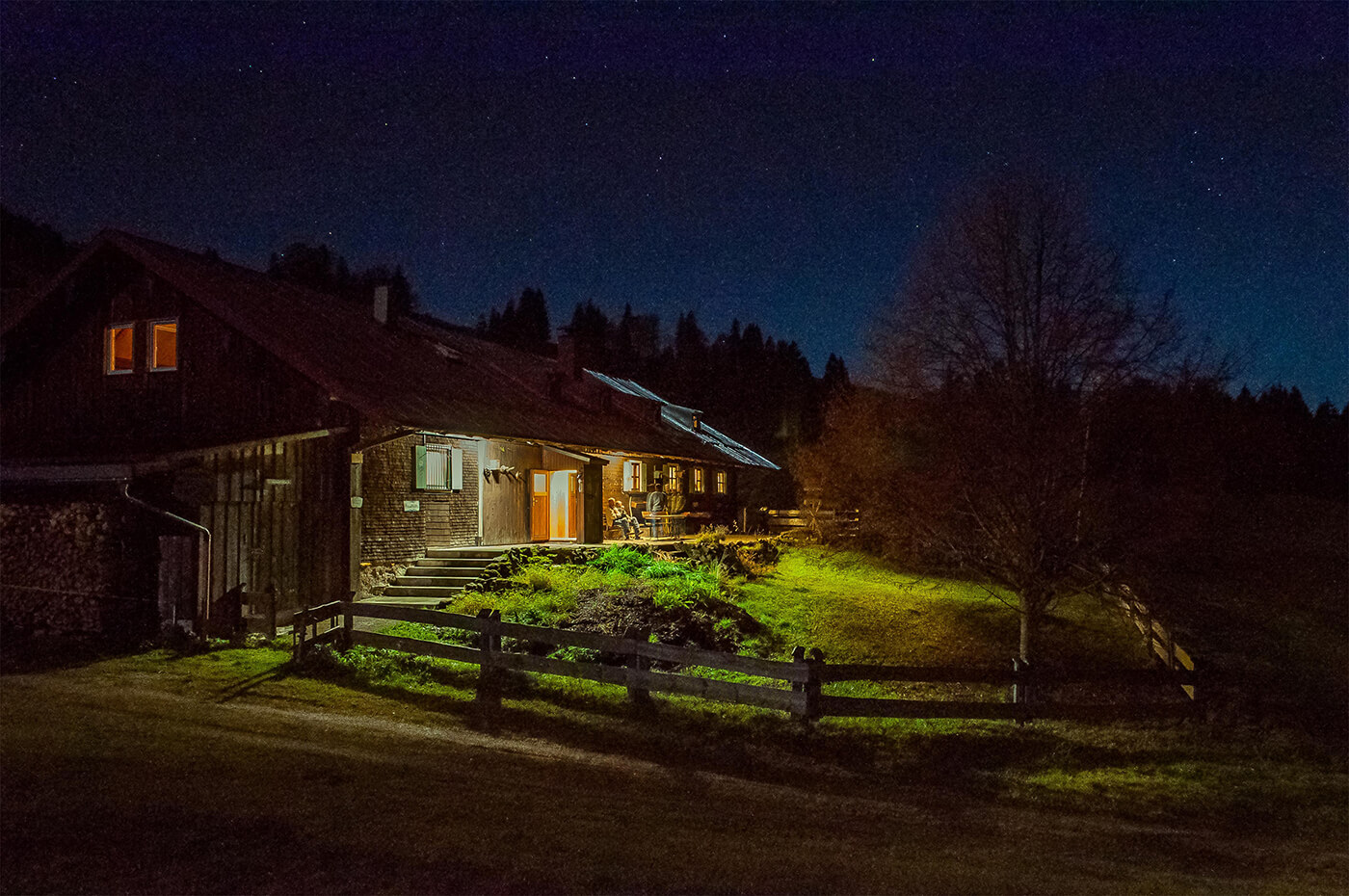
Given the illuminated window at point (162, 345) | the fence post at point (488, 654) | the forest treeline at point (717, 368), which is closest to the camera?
the fence post at point (488, 654)

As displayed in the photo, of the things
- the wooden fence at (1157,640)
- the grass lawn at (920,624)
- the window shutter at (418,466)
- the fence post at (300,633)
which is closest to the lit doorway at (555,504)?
the window shutter at (418,466)

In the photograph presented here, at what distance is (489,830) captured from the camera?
6867 mm

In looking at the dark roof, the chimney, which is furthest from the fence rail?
the chimney

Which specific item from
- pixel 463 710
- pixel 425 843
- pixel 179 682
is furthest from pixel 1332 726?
pixel 179 682

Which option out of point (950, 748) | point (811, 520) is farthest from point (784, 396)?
point (950, 748)

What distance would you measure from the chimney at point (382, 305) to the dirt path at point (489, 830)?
1600cm

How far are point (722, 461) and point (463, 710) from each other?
23.1 m

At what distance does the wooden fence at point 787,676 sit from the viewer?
34.9ft

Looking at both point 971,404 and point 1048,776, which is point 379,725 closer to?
point 1048,776

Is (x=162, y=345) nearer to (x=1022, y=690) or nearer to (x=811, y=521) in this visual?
(x=1022, y=690)

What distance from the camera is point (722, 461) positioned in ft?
111

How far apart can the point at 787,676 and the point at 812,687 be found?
31cm

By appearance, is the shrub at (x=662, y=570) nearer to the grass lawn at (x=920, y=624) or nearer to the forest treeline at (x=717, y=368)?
the grass lawn at (x=920, y=624)

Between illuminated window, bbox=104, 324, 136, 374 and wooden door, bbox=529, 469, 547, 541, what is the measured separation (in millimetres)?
9494
